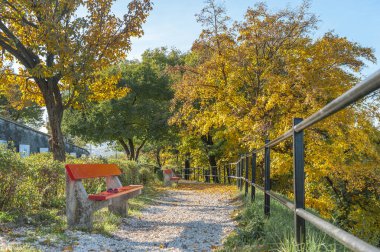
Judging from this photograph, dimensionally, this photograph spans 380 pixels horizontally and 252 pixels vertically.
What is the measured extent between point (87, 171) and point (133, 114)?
20.8m

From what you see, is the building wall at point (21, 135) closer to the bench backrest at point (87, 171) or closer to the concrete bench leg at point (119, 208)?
the bench backrest at point (87, 171)

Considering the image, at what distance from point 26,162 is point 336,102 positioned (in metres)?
6.26

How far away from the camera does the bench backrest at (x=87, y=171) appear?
6020 mm

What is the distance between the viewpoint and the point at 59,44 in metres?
9.97

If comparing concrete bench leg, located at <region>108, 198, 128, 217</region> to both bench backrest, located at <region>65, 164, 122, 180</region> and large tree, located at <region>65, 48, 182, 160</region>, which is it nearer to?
bench backrest, located at <region>65, 164, 122, 180</region>

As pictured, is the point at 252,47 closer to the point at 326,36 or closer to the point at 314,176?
the point at 326,36

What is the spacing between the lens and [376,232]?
39.6 ft

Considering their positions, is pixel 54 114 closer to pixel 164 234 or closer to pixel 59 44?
pixel 59 44

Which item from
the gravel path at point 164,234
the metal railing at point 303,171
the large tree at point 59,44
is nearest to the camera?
the metal railing at point 303,171

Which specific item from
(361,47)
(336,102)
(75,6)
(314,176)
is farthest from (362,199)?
(336,102)

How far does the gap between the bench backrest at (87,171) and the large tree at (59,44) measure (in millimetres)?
3363

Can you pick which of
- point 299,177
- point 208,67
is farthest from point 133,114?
point 299,177

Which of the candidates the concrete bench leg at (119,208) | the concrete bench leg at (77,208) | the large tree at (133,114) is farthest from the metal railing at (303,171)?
the large tree at (133,114)

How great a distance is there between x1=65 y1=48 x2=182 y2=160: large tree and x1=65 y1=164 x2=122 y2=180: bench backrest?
18.7 metres
